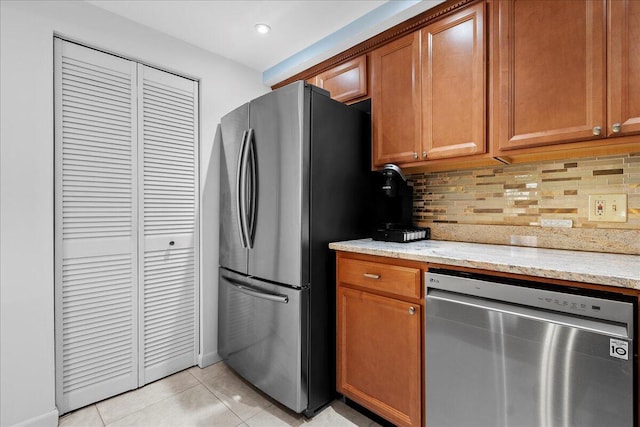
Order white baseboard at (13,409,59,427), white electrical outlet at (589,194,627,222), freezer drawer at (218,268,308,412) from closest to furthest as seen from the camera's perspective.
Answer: white electrical outlet at (589,194,627,222) → white baseboard at (13,409,59,427) → freezer drawer at (218,268,308,412)

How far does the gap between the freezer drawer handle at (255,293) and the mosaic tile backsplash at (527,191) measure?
1.10 m

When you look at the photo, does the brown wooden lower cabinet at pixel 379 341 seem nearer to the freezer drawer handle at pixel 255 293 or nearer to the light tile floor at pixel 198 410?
the light tile floor at pixel 198 410

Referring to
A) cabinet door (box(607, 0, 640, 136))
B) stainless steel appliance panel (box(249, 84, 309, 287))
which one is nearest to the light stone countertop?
stainless steel appliance panel (box(249, 84, 309, 287))

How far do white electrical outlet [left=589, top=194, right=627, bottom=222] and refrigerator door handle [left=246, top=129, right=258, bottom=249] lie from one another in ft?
5.97

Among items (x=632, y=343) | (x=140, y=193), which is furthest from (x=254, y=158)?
(x=632, y=343)

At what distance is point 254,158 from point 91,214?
3.43 ft

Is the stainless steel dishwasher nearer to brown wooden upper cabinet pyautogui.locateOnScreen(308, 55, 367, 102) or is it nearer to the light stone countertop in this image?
the light stone countertop

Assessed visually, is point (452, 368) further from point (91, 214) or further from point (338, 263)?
point (91, 214)

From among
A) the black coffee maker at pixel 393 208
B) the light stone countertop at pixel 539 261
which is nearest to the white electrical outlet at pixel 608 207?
the light stone countertop at pixel 539 261

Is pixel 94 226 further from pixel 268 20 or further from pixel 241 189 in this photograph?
pixel 268 20

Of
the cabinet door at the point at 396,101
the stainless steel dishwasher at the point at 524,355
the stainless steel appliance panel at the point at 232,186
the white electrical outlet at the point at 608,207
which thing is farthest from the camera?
the stainless steel appliance panel at the point at 232,186

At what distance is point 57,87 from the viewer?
176 centimetres

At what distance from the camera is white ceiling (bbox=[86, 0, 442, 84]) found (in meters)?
1.84

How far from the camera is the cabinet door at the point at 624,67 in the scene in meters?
1.22
